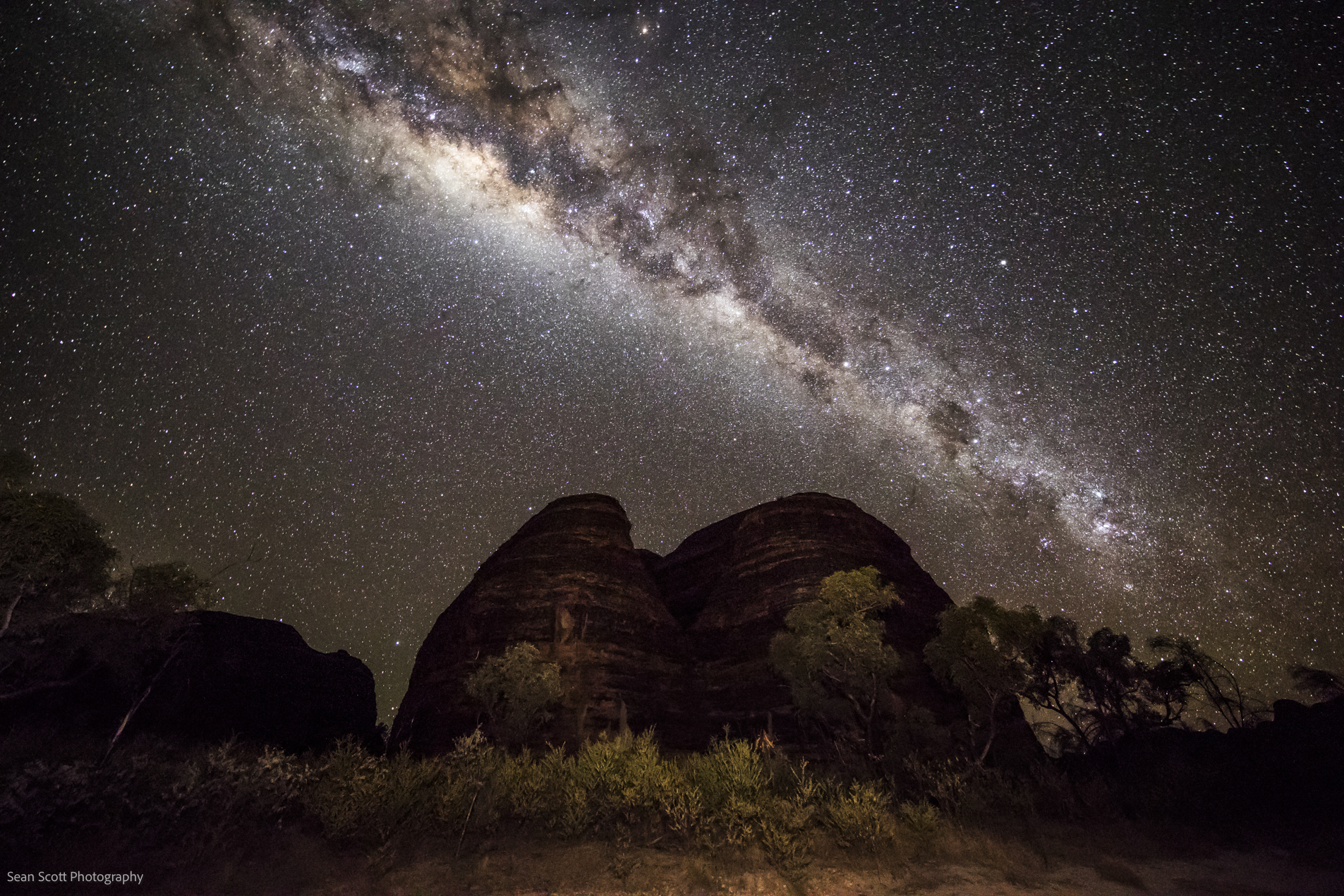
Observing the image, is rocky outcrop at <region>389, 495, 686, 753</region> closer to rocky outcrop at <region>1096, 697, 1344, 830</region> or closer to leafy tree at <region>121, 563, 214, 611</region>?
leafy tree at <region>121, 563, 214, 611</region>

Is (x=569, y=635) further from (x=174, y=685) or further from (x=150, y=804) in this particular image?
(x=174, y=685)

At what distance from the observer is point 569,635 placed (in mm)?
37844

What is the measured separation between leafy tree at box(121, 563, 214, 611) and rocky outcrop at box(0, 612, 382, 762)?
74 cm

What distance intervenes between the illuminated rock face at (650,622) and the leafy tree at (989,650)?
7232mm

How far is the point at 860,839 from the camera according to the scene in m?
12.4

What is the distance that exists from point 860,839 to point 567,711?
82.5 ft

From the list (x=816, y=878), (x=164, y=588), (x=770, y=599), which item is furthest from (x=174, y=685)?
(x=816, y=878)

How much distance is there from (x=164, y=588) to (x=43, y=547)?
396cm

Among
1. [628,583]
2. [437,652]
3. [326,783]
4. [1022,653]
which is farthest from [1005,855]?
[437,652]

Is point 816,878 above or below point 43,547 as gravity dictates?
below

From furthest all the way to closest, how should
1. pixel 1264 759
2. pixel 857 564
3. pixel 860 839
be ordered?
pixel 857 564, pixel 1264 759, pixel 860 839

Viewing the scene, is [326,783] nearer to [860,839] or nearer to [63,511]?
[860,839]

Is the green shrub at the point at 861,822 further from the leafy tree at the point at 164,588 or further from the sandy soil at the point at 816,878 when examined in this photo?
the leafy tree at the point at 164,588

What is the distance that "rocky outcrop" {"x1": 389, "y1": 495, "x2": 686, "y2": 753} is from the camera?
35.2 metres
